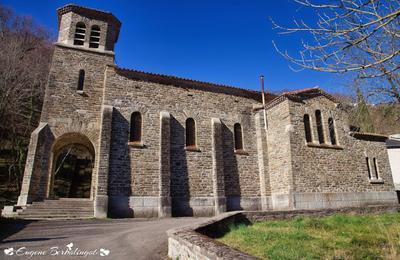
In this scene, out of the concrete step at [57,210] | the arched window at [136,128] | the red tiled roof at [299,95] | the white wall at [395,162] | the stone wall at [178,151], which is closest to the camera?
the concrete step at [57,210]

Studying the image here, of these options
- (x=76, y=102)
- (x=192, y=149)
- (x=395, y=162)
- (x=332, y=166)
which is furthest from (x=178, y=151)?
(x=395, y=162)

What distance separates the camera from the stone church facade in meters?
13.9

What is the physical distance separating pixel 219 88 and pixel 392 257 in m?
14.1

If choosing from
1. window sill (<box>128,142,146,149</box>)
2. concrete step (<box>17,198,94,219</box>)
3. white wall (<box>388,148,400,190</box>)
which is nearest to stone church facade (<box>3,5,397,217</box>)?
window sill (<box>128,142,146,149</box>)

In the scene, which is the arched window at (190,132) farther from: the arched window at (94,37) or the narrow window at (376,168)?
the narrow window at (376,168)

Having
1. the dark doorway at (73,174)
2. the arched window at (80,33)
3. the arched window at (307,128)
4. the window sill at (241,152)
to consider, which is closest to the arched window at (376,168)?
the arched window at (307,128)

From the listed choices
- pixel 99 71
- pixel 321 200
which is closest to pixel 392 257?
pixel 321 200

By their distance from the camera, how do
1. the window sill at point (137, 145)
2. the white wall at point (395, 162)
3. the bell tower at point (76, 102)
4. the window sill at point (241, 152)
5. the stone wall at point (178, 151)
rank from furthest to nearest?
1. the white wall at point (395, 162)
2. the window sill at point (241, 152)
3. the window sill at point (137, 145)
4. the stone wall at point (178, 151)
5. the bell tower at point (76, 102)

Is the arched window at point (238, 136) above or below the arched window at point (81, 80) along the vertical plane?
below

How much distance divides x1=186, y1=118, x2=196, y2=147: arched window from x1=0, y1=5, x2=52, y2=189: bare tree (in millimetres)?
11289

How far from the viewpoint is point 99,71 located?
16031 mm

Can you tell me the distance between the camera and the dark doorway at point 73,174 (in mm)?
23391

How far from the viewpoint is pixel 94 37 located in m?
16.9

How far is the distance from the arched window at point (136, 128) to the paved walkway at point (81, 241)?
5939 millimetres
